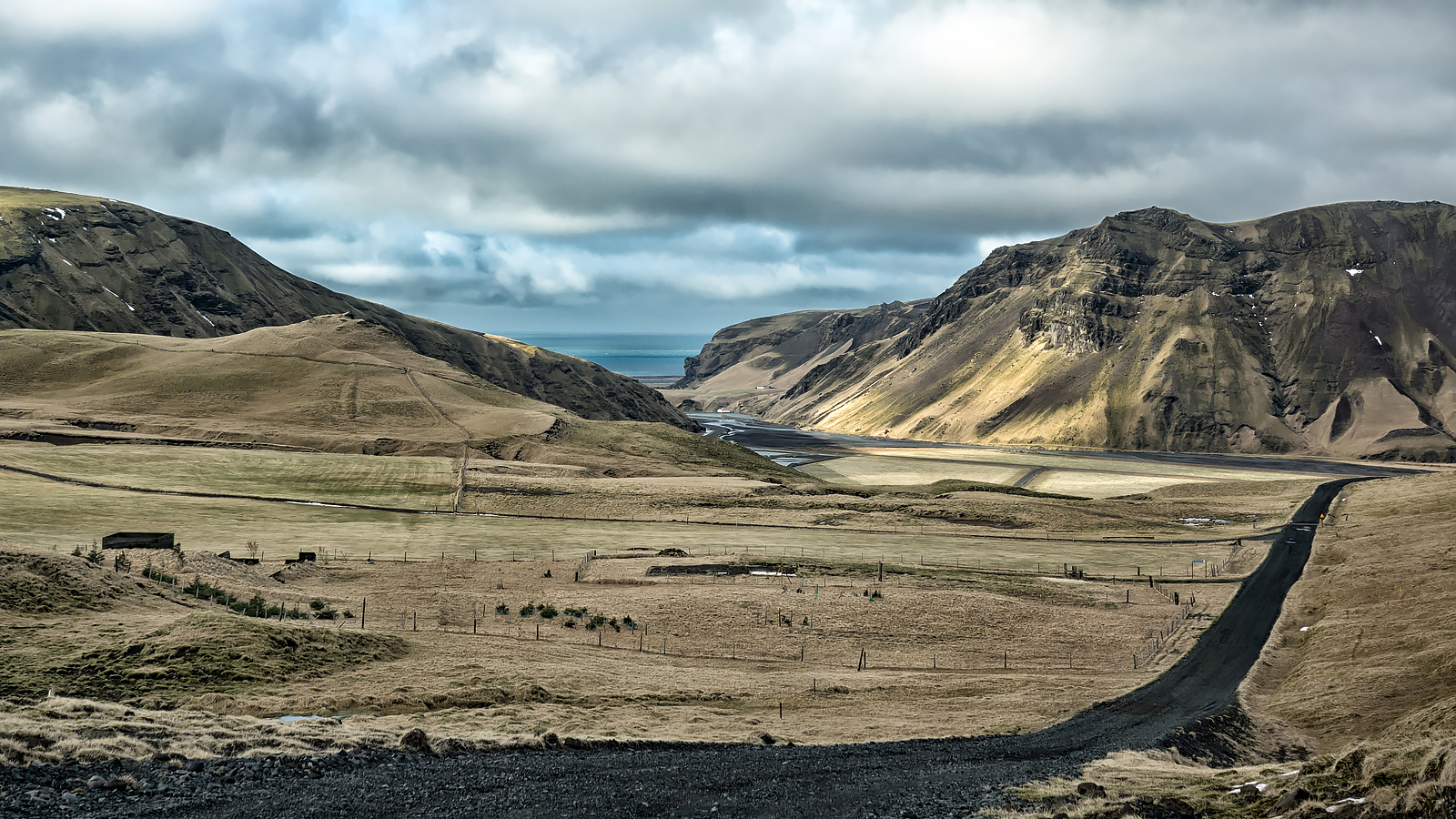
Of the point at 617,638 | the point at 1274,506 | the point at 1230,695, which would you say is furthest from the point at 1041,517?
the point at 617,638

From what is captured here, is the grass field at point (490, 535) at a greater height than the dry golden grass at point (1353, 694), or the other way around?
the dry golden grass at point (1353, 694)

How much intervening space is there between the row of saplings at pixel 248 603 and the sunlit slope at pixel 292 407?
7997 cm

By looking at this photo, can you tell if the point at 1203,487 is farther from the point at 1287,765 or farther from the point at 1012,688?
the point at 1287,765

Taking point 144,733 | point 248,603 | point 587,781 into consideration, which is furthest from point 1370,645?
point 248,603

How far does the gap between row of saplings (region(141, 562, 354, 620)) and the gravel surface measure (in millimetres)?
24375

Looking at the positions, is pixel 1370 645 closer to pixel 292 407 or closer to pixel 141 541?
pixel 141 541

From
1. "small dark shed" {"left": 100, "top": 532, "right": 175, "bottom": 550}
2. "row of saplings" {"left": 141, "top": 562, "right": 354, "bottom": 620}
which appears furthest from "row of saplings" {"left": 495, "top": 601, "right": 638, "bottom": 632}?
"small dark shed" {"left": 100, "top": 532, "right": 175, "bottom": 550}

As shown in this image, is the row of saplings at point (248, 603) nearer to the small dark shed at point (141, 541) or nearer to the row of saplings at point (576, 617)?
the row of saplings at point (576, 617)

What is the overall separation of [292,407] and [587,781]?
140811mm

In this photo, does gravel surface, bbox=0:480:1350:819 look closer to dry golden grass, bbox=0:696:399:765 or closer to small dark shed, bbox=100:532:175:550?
dry golden grass, bbox=0:696:399:765

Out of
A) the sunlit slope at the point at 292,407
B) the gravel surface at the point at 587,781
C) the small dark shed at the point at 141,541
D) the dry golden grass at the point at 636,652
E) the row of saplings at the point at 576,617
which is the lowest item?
the row of saplings at the point at 576,617

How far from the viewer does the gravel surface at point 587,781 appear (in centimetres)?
1680

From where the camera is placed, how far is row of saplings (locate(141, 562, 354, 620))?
4231 centimetres

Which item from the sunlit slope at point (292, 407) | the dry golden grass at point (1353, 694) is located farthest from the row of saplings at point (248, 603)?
the sunlit slope at point (292, 407)
